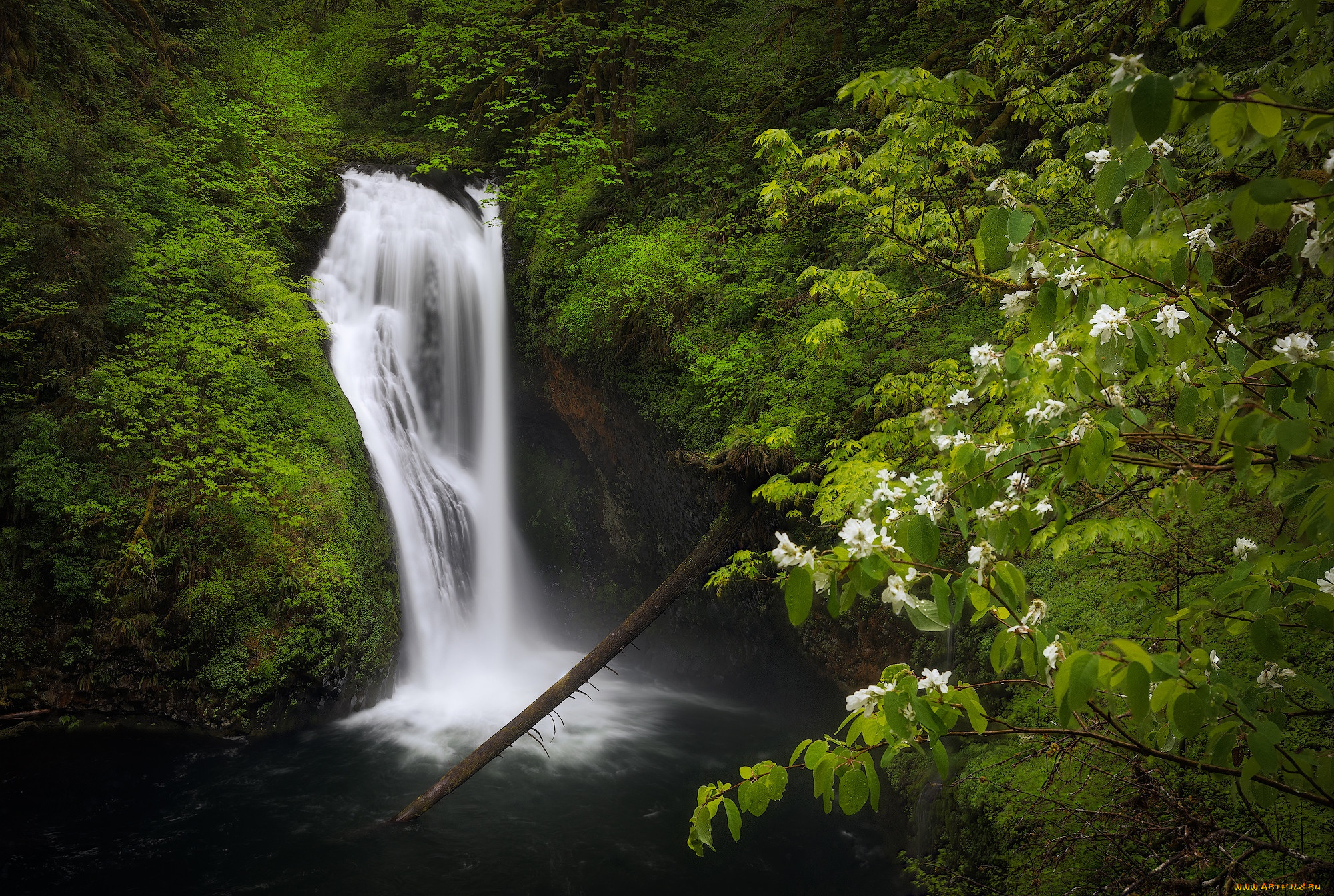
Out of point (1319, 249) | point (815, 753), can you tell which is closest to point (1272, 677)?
point (1319, 249)

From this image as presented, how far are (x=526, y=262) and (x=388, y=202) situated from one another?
2830mm

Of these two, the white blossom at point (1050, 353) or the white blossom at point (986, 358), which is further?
the white blossom at point (986, 358)

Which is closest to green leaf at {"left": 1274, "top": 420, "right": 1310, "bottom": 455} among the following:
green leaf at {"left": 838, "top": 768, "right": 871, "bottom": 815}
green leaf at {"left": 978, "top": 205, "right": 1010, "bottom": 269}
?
green leaf at {"left": 978, "top": 205, "right": 1010, "bottom": 269}

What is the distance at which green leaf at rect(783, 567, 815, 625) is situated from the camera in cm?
148

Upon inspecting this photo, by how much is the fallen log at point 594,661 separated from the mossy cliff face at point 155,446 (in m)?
2.77

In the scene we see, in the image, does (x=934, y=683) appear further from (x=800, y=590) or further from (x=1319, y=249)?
(x=1319, y=249)

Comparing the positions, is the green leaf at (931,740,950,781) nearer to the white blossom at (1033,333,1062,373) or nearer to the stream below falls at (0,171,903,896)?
the white blossom at (1033,333,1062,373)

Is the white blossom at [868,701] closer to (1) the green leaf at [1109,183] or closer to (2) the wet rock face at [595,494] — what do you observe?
(1) the green leaf at [1109,183]

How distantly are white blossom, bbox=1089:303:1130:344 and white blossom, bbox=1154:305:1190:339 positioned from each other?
0.09m

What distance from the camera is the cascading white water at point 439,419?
9.77m

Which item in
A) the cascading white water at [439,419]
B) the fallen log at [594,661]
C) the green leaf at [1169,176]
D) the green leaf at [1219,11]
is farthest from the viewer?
the cascading white water at [439,419]

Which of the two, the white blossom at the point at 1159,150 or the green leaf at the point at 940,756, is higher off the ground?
Result: the white blossom at the point at 1159,150

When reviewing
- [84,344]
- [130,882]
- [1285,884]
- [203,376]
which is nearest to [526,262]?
[203,376]

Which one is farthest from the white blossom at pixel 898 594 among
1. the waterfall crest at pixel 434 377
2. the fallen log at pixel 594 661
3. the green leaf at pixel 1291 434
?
the waterfall crest at pixel 434 377
